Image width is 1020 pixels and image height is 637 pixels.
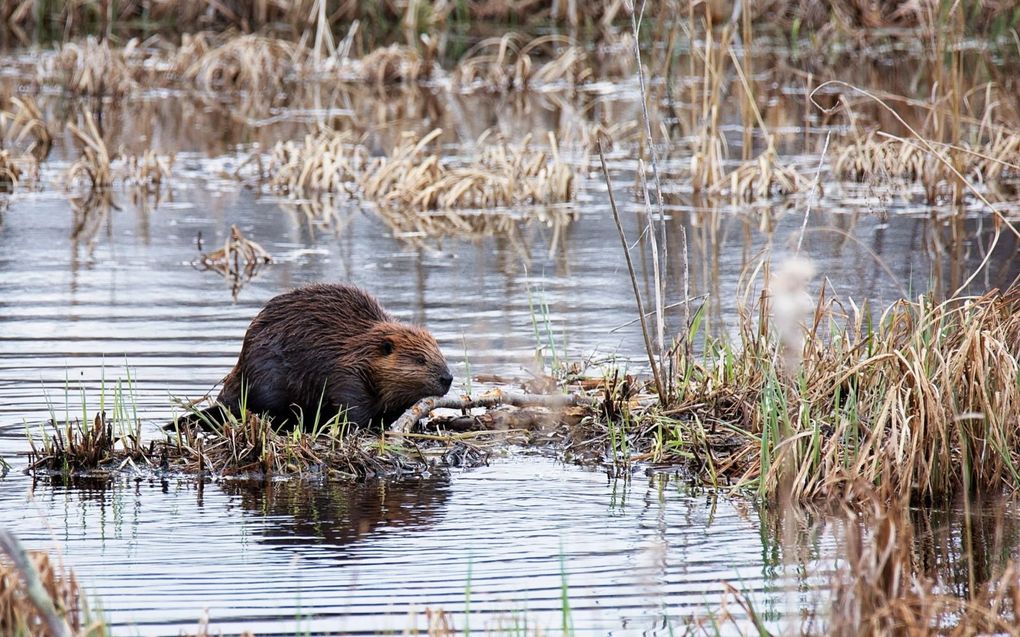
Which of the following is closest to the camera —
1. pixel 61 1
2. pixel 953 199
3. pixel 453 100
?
pixel 953 199

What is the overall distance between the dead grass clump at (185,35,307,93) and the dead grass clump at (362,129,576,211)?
6.78 metres

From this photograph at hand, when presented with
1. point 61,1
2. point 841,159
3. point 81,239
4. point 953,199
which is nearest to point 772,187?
point 841,159

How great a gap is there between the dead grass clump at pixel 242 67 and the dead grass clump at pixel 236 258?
939cm

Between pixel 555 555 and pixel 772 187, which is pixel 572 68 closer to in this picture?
pixel 772 187

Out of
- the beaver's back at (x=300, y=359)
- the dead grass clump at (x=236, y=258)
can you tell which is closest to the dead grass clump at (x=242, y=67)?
the dead grass clump at (x=236, y=258)

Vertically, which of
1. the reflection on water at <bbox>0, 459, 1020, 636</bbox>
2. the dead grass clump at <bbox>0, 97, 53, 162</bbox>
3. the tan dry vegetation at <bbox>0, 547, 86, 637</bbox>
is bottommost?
the reflection on water at <bbox>0, 459, 1020, 636</bbox>

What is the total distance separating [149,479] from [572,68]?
15135 mm

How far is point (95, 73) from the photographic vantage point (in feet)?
60.3

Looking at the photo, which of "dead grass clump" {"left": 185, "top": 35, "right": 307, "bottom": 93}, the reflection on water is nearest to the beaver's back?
the reflection on water

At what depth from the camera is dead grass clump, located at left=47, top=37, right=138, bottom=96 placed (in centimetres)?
1838

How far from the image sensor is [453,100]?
61.8 ft

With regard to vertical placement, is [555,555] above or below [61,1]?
below

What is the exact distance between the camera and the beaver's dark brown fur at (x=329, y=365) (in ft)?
19.7

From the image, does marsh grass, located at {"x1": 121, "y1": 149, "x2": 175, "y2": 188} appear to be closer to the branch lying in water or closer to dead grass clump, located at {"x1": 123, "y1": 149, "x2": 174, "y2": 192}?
dead grass clump, located at {"x1": 123, "y1": 149, "x2": 174, "y2": 192}
